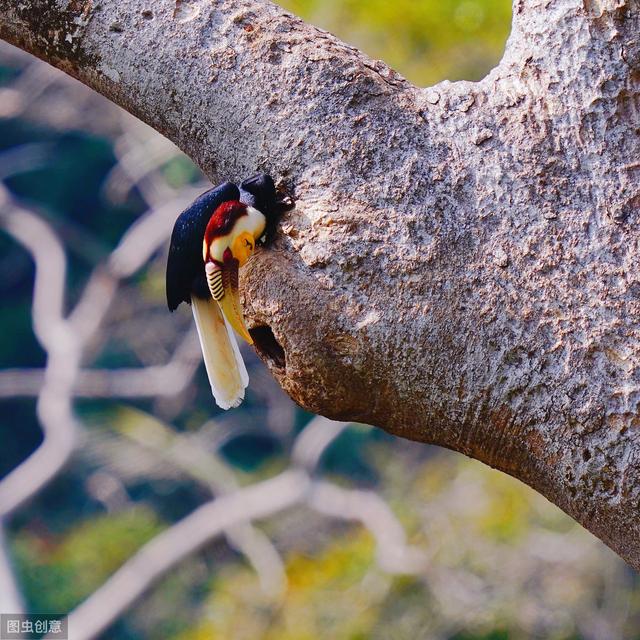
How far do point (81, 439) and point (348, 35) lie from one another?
1924mm

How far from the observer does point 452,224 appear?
0.81 metres

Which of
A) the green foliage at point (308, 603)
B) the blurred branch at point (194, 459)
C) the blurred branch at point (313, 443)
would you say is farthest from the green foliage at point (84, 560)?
the blurred branch at point (313, 443)

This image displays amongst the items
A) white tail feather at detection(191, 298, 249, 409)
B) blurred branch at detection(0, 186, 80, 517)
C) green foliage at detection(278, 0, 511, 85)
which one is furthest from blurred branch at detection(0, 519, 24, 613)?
white tail feather at detection(191, 298, 249, 409)

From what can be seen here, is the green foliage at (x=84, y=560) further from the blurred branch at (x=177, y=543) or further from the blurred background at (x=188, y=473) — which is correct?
the blurred branch at (x=177, y=543)

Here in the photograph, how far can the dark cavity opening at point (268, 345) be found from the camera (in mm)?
880

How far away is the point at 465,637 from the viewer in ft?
8.98

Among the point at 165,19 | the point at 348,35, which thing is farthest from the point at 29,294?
the point at 165,19

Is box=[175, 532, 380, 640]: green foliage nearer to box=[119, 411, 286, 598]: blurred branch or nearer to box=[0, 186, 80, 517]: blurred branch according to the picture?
box=[119, 411, 286, 598]: blurred branch

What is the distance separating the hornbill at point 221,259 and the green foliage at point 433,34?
2.04 meters

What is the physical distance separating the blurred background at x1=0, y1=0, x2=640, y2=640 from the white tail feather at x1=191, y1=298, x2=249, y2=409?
1.90 metres

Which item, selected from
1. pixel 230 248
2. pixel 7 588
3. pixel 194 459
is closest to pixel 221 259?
pixel 230 248

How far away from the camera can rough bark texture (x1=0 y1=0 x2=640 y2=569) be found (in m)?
0.78

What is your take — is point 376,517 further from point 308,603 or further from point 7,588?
point 7,588

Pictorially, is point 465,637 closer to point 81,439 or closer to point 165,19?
point 81,439
